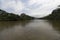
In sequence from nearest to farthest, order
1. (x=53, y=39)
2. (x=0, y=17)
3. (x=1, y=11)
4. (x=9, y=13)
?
(x=53, y=39)
(x=0, y=17)
(x=1, y=11)
(x=9, y=13)

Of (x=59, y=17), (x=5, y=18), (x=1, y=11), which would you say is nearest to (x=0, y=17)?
(x=5, y=18)

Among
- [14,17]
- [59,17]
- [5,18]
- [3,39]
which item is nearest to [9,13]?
[14,17]

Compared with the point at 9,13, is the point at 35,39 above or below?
below

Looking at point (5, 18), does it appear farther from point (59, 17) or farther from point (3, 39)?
Answer: point (3, 39)

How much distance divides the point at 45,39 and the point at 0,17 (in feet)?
93.7

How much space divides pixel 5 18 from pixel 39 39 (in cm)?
3020

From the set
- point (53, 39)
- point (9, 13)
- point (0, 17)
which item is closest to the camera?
point (53, 39)

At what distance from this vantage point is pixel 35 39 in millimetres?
8781

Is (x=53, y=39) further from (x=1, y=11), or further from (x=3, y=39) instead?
(x=1, y=11)

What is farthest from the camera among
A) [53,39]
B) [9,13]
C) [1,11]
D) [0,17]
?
[9,13]

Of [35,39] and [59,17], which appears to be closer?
[35,39]

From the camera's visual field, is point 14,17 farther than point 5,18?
Yes

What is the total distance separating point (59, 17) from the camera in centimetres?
4247

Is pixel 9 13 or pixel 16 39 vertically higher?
pixel 9 13
